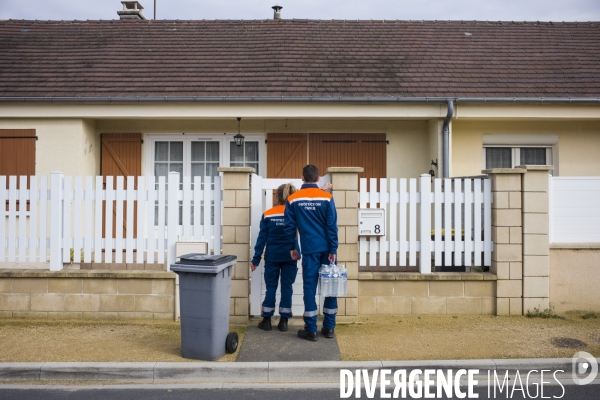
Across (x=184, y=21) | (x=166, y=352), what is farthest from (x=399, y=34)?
(x=166, y=352)

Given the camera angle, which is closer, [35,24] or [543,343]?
[543,343]

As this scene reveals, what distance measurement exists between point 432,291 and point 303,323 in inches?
68.4

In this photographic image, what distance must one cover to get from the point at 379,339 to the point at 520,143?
6403 mm

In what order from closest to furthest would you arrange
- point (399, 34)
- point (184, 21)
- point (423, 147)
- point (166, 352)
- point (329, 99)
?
1. point (166, 352)
2. point (329, 99)
3. point (423, 147)
4. point (399, 34)
5. point (184, 21)

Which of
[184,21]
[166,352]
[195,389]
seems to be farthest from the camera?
[184,21]

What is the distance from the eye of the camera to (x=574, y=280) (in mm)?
7352

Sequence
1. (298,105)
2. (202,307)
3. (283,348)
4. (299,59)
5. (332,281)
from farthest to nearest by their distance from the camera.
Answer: (299,59) < (298,105) < (332,281) < (283,348) < (202,307)

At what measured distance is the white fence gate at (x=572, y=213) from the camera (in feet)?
24.3

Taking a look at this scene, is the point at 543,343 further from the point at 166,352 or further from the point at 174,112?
the point at 174,112

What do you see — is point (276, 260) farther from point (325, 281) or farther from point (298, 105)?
point (298, 105)

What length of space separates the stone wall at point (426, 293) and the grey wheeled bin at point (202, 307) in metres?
2.13

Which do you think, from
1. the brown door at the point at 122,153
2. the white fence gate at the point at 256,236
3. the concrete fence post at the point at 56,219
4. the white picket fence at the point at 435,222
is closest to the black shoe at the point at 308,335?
the white fence gate at the point at 256,236

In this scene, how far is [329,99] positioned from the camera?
10.2 metres

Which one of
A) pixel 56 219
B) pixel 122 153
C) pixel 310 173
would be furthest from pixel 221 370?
pixel 122 153
